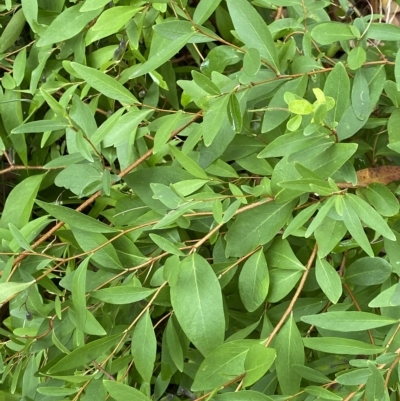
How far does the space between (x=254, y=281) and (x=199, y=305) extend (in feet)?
0.24

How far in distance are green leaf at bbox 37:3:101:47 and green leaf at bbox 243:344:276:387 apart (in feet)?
1.57

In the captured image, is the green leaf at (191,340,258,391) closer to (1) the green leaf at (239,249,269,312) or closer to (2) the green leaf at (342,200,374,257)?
(1) the green leaf at (239,249,269,312)

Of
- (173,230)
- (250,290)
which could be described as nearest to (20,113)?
(173,230)

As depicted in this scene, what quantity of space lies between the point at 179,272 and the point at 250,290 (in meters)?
0.09

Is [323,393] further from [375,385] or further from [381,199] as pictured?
[381,199]

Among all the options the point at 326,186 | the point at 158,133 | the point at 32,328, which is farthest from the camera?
the point at 32,328

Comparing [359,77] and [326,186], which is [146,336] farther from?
[359,77]

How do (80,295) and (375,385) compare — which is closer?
(375,385)

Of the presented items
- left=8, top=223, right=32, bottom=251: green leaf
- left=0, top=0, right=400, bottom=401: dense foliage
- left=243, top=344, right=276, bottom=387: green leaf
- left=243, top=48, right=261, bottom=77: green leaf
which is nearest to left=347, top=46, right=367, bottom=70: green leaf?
left=0, top=0, right=400, bottom=401: dense foliage

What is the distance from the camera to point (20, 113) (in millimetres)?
809

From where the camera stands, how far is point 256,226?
58 centimetres

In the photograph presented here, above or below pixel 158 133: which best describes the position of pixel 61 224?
below

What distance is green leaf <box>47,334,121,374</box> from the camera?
23.0 inches

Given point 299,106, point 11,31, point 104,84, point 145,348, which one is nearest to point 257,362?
point 145,348
